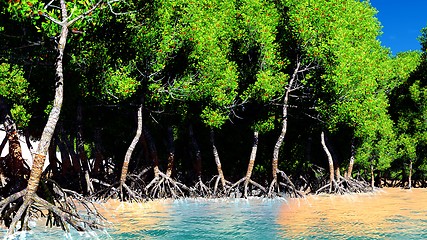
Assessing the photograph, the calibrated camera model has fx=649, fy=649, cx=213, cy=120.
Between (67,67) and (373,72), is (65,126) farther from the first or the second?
(373,72)

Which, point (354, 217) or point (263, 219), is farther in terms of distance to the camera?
point (354, 217)

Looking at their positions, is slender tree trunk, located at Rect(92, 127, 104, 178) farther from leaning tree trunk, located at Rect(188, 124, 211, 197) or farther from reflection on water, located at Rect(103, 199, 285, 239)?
leaning tree trunk, located at Rect(188, 124, 211, 197)

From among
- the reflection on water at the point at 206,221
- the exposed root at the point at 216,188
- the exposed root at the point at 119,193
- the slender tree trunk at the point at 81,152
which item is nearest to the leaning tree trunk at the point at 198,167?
the exposed root at the point at 216,188

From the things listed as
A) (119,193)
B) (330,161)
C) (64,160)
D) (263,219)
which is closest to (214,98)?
(119,193)

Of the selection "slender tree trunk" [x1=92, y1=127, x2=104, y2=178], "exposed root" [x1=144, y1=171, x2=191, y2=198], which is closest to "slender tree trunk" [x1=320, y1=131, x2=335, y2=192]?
"exposed root" [x1=144, y1=171, x2=191, y2=198]

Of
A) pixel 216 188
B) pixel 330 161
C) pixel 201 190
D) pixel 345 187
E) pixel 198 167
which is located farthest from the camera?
pixel 345 187

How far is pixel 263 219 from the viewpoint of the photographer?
2511cm

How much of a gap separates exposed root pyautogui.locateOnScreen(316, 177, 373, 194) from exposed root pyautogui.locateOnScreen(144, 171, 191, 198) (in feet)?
30.3

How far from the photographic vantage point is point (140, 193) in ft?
106

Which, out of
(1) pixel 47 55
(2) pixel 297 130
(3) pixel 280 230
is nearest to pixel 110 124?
(1) pixel 47 55

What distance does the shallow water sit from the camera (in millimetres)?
20062

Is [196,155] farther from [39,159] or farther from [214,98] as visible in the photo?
[39,159]

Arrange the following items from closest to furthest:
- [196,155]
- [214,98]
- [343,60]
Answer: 1. [214,98]
2. [343,60]
3. [196,155]

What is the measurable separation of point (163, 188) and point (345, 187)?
13722mm
